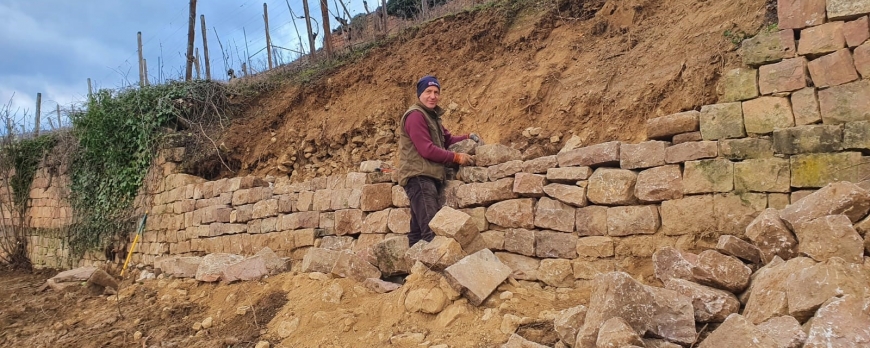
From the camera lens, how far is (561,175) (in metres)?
4.20

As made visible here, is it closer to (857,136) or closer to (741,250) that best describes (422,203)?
(741,250)

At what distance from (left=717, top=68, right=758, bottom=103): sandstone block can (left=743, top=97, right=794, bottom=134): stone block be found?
0.07 m

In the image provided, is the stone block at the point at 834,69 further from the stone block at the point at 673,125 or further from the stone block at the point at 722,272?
the stone block at the point at 722,272

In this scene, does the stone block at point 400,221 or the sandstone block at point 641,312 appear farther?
the stone block at point 400,221

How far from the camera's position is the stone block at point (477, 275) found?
345cm

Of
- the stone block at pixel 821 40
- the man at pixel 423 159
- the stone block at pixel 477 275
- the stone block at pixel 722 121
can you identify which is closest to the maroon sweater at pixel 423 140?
the man at pixel 423 159

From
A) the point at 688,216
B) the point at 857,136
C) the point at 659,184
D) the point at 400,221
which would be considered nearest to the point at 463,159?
the point at 400,221

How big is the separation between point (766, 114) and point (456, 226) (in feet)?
7.42

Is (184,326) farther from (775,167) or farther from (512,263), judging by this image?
(775,167)

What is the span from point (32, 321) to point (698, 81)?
297 inches

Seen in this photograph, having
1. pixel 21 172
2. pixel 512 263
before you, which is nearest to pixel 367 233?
pixel 512 263

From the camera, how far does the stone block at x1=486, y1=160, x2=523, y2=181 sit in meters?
4.49

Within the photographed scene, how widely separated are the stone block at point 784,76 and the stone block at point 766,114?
8 centimetres

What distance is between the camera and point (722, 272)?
9.20 feet
